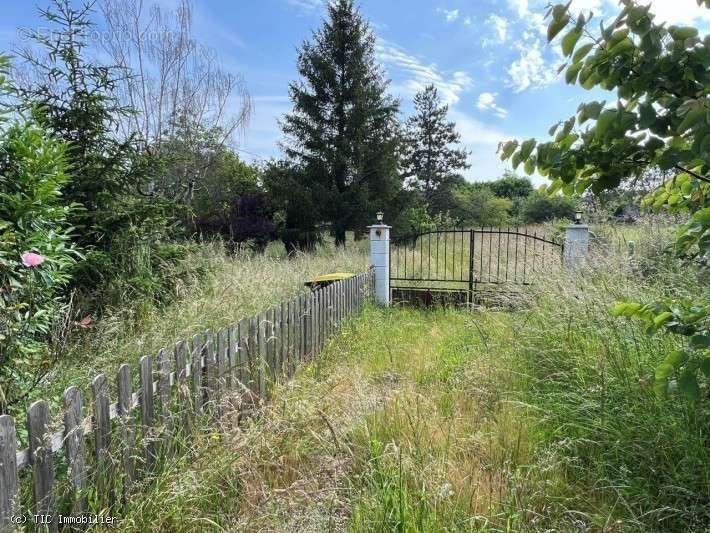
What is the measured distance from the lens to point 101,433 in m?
1.76

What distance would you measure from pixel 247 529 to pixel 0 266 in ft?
6.53

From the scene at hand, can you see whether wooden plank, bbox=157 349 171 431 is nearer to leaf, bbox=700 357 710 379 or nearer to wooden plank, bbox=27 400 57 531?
wooden plank, bbox=27 400 57 531

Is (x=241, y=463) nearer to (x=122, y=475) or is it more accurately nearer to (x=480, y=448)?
(x=122, y=475)

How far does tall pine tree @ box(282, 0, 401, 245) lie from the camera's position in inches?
604

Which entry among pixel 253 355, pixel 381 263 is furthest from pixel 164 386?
pixel 381 263

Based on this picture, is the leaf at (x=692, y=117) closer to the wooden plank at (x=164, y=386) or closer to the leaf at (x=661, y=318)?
the leaf at (x=661, y=318)

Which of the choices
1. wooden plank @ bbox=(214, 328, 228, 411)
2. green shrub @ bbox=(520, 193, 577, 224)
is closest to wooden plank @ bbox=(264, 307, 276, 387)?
wooden plank @ bbox=(214, 328, 228, 411)

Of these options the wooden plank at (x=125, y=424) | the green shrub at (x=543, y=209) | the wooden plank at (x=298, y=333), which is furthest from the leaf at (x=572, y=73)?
the green shrub at (x=543, y=209)

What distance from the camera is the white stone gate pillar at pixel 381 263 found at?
24.6ft

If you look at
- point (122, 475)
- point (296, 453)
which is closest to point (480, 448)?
point (296, 453)

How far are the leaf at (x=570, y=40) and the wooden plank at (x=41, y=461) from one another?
2068 millimetres

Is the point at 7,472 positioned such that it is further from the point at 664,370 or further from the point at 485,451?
the point at 485,451

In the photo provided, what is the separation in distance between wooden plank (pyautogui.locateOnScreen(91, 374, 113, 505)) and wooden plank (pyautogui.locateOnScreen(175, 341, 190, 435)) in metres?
0.45

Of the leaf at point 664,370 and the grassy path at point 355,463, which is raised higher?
the leaf at point 664,370
